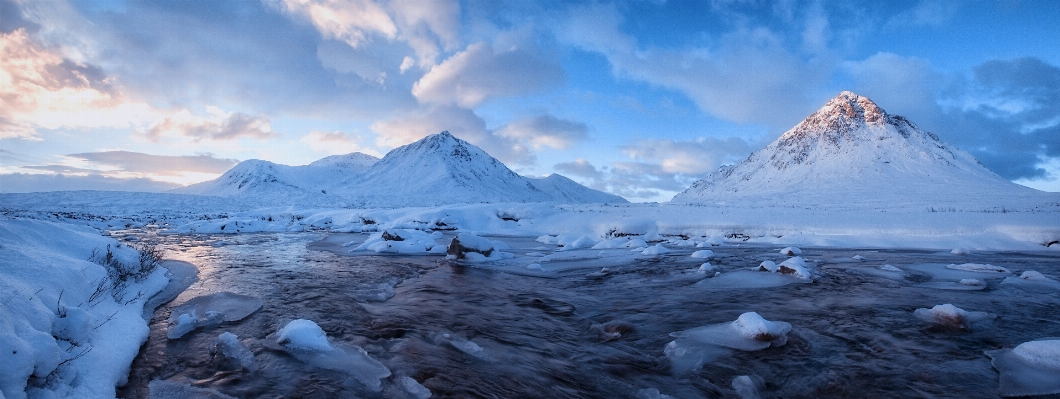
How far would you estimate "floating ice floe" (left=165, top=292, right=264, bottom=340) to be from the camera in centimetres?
543

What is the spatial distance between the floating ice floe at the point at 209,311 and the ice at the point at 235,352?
31.0 inches

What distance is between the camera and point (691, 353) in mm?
4973

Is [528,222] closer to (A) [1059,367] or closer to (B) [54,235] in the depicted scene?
(B) [54,235]

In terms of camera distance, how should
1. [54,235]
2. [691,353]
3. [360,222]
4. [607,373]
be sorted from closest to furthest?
[607,373] → [691,353] → [54,235] → [360,222]

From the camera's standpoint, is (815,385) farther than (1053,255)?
No

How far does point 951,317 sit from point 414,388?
6904 millimetres

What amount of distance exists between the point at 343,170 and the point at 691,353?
170 m

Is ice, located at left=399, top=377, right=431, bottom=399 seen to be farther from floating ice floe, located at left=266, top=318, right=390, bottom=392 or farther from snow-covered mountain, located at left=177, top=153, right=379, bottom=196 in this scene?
snow-covered mountain, located at left=177, top=153, right=379, bottom=196

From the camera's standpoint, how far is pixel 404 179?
5162 inches

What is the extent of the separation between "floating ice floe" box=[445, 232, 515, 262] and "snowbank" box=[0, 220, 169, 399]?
8.01 metres

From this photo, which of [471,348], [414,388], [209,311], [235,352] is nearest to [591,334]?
[471,348]

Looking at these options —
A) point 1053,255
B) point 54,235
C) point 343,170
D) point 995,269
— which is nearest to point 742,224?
point 1053,255

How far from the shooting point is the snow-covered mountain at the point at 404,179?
103738 millimetres

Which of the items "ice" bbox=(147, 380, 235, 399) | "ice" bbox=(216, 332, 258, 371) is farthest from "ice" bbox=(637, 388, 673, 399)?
"ice" bbox=(216, 332, 258, 371)
